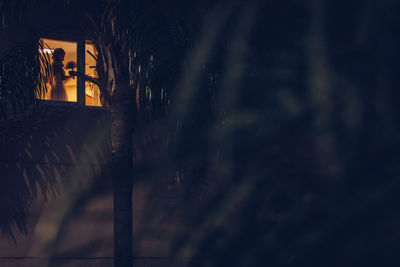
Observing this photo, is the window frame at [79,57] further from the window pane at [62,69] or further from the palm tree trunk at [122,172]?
the palm tree trunk at [122,172]

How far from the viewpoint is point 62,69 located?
1159 cm

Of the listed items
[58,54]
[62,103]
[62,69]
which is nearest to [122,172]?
[62,103]

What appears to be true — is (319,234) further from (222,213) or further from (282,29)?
(282,29)

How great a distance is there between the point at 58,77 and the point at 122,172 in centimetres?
324

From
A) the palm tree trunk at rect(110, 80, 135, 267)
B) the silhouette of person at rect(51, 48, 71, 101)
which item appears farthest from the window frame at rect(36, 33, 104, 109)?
the palm tree trunk at rect(110, 80, 135, 267)

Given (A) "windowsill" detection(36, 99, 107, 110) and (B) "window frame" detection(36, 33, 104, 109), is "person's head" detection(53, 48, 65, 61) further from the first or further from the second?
(A) "windowsill" detection(36, 99, 107, 110)

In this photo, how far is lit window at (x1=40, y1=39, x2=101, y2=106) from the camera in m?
11.5

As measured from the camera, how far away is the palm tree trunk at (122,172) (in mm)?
8914

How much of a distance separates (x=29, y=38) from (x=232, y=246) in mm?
5184

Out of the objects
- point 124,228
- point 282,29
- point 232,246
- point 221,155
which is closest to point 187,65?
point 124,228

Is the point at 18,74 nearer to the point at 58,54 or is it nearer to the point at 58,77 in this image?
the point at 58,77

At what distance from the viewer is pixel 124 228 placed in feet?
29.3

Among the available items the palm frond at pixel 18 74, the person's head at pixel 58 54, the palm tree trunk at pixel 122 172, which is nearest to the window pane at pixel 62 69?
the person's head at pixel 58 54

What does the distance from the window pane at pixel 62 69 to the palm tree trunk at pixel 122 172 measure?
266cm
